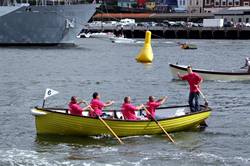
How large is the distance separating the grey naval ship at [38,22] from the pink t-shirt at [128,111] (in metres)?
64.3

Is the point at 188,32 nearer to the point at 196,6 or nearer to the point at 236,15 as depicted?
the point at 236,15

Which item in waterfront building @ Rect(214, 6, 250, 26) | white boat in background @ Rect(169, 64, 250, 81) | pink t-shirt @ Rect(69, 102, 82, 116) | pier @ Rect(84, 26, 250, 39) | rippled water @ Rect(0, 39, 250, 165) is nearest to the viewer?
rippled water @ Rect(0, 39, 250, 165)

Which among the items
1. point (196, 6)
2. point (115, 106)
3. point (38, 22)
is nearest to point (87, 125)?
point (115, 106)

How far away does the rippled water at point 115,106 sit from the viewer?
2456 cm

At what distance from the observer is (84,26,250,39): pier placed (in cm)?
13312

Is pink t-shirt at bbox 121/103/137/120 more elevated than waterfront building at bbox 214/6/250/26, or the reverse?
pink t-shirt at bbox 121/103/137/120

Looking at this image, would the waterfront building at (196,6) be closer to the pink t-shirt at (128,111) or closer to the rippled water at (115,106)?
the rippled water at (115,106)

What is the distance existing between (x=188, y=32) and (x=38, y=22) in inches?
A: 2008

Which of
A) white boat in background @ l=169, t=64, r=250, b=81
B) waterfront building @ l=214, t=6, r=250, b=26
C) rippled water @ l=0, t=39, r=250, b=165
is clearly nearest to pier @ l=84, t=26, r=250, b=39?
waterfront building @ l=214, t=6, r=250, b=26

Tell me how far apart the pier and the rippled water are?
57.4 m

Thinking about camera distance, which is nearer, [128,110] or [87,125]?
[87,125]

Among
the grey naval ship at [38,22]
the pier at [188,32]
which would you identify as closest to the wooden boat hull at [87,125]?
the grey naval ship at [38,22]

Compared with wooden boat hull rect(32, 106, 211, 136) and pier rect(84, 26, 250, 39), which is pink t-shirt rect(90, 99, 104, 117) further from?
pier rect(84, 26, 250, 39)

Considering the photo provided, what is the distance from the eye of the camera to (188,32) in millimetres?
135750
